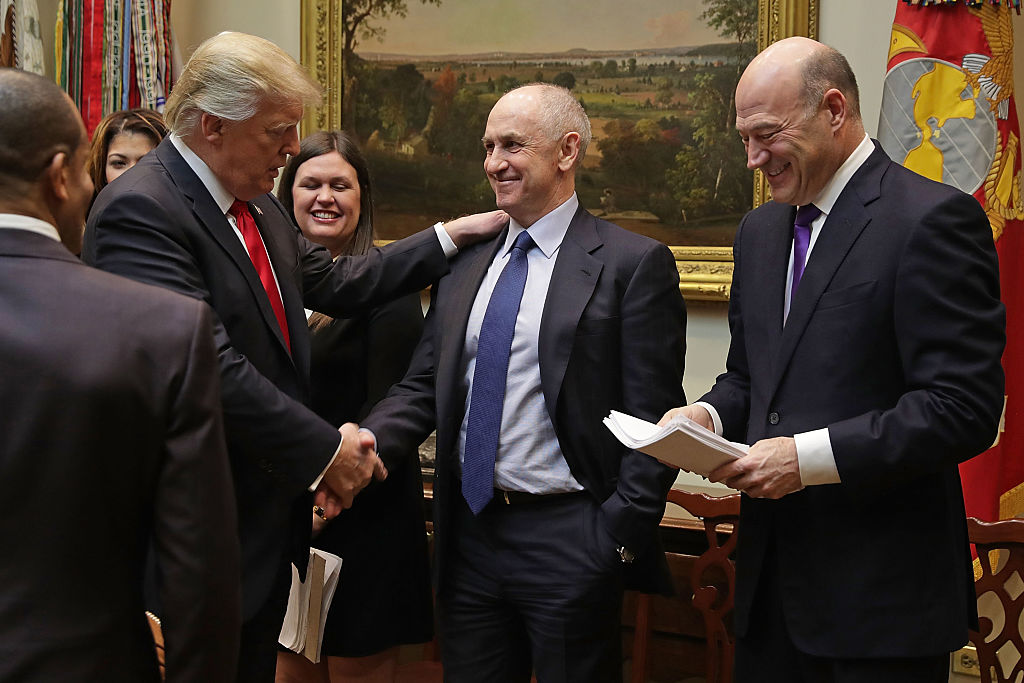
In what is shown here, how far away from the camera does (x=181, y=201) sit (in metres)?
2.35

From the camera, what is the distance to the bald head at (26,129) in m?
1.53

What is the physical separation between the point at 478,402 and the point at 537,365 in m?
0.18

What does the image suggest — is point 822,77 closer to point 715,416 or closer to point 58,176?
point 715,416

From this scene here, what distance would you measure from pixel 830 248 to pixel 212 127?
57.4 inches

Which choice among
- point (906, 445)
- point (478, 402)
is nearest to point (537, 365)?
point (478, 402)

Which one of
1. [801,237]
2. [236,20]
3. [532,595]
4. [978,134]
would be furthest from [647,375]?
[236,20]

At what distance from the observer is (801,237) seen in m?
2.31

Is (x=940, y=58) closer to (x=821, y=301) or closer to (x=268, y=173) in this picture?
(x=821, y=301)

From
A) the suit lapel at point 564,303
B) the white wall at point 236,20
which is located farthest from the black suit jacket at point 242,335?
the white wall at point 236,20

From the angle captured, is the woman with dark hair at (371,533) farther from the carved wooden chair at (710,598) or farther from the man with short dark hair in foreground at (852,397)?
the man with short dark hair in foreground at (852,397)

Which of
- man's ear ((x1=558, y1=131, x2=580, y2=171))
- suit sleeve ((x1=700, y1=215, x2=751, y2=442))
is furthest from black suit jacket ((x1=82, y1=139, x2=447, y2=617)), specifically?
suit sleeve ((x1=700, y1=215, x2=751, y2=442))

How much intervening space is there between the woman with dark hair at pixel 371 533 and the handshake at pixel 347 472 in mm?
296

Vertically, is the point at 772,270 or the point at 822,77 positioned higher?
the point at 822,77

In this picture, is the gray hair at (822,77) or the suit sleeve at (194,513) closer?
the suit sleeve at (194,513)
